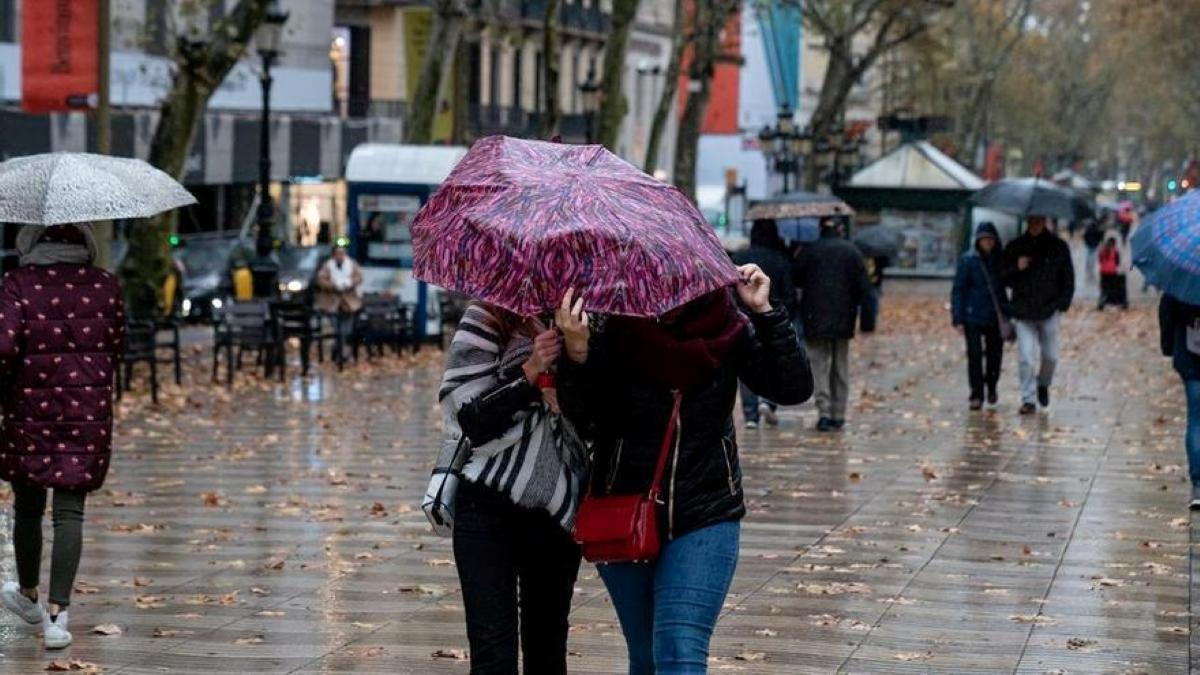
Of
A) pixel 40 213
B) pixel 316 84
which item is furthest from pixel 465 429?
pixel 316 84

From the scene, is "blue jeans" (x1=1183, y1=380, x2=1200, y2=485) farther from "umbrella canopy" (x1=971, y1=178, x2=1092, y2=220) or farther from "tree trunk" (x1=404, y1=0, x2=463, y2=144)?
"tree trunk" (x1=404, y1=0, x2=463, y2=144)

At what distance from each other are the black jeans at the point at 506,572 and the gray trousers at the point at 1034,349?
12675mm

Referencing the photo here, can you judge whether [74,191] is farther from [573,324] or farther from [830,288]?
[830,288]

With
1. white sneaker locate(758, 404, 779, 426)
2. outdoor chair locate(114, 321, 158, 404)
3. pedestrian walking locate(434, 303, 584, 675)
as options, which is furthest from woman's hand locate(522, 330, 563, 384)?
outdoor chair locate(114, 321, 158, 404)

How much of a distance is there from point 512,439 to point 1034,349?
13.0 m

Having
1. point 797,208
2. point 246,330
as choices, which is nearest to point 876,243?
point 246,330

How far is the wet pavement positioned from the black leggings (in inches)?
10.3

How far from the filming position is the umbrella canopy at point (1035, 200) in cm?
1930

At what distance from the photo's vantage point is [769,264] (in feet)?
53.3

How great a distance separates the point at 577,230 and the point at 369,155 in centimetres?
2614

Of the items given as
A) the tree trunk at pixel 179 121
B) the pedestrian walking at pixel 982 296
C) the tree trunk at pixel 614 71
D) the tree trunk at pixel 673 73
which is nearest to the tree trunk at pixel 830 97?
the tree trunk at pixel 673 73

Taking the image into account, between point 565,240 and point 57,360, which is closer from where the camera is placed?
point 565,240

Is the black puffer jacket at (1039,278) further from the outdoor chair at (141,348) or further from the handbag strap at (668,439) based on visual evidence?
the handbag strap at (668,439)

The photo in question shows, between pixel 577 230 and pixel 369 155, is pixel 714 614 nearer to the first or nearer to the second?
pixel 577 230
